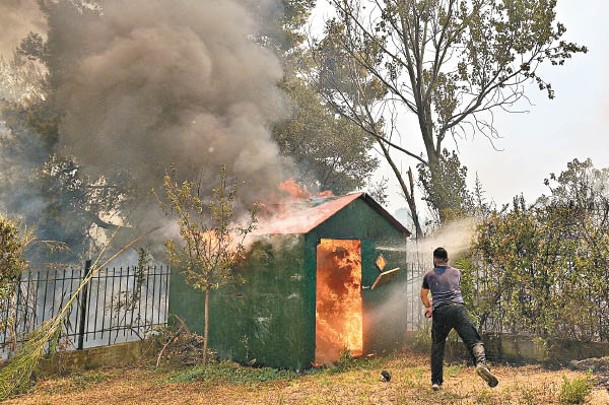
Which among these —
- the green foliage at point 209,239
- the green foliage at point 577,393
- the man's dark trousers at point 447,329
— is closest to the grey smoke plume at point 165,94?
the green foliage at point 209,239

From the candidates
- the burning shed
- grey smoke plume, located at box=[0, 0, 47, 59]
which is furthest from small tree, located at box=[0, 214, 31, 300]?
grey smoke plume, located at box=[0, 0, 47, 59]

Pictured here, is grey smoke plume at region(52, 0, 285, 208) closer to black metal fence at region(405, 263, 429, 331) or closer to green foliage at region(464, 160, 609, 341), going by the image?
black metal fence at region(405, 263, 429, 331)

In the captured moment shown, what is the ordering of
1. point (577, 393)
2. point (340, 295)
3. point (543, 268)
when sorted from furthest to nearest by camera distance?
point (340, 295) < point (543, 268) < point (577, 393)

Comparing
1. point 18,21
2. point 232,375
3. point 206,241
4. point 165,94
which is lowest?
point 232,375

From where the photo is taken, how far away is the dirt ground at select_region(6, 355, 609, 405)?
668 cm

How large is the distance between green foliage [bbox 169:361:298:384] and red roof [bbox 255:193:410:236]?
2.85 m

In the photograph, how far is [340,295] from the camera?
11000 mm

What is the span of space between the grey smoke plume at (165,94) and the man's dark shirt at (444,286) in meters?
6.45

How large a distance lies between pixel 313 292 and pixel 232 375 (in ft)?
7.63

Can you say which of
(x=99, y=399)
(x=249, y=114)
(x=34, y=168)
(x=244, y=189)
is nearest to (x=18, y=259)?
(x=99, y=399)

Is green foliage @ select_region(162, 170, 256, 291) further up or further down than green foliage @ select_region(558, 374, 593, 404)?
further up

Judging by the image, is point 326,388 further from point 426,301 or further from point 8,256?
point 8,256

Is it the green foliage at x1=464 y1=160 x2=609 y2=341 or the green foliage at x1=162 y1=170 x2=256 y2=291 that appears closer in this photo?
the green foliage at x1=464 y1=160 x2=609 y2=341

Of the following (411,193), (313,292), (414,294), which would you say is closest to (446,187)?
(411,193)
